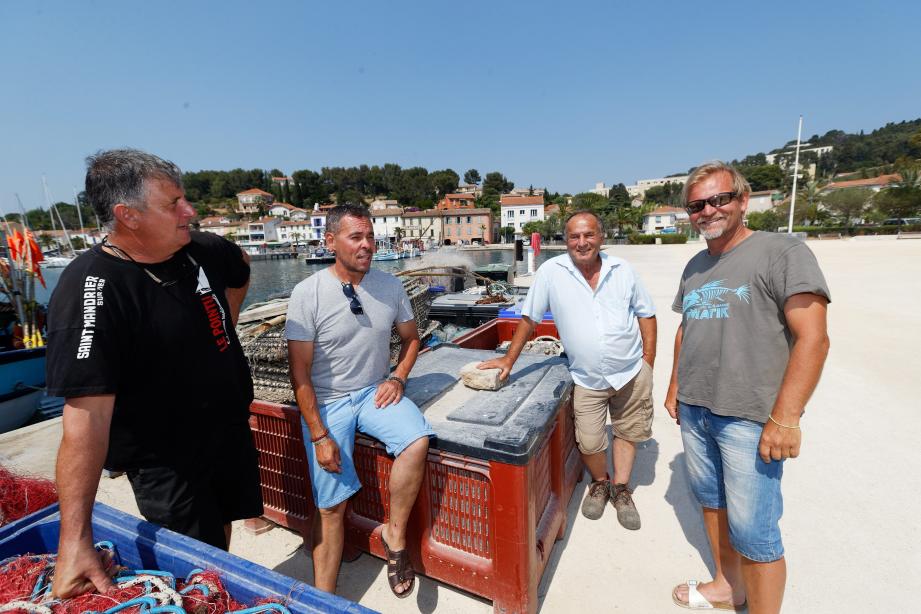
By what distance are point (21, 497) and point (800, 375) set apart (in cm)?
322

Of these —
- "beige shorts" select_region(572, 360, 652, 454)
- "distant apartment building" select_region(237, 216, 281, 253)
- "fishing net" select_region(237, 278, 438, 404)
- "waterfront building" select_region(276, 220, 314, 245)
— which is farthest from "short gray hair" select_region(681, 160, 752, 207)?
"distant apartment building" select_region(237, 216, 281, 253)

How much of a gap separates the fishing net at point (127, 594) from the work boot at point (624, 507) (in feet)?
7.99

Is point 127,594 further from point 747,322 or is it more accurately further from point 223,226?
point 223,226

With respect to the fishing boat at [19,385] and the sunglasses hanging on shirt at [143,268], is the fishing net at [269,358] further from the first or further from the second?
the fishing boat at [19,385]

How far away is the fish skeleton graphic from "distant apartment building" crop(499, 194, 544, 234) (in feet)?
248

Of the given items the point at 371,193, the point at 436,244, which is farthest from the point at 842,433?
the point at 371,193

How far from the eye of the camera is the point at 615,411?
2973mm

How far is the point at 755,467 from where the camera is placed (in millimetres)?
1808

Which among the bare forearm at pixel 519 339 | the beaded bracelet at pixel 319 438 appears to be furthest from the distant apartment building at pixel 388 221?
the beaded bracelet at pixel 319 438

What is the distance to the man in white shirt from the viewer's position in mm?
2748

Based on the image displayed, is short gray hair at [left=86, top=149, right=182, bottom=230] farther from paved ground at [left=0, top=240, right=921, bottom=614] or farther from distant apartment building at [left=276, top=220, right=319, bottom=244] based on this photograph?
distant apartment building at [left=276, top=220, right=319, bottom=244]

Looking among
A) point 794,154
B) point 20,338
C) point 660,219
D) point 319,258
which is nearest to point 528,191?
point 660,219

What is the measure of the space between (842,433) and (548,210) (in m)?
85.9

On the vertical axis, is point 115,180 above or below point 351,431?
above
